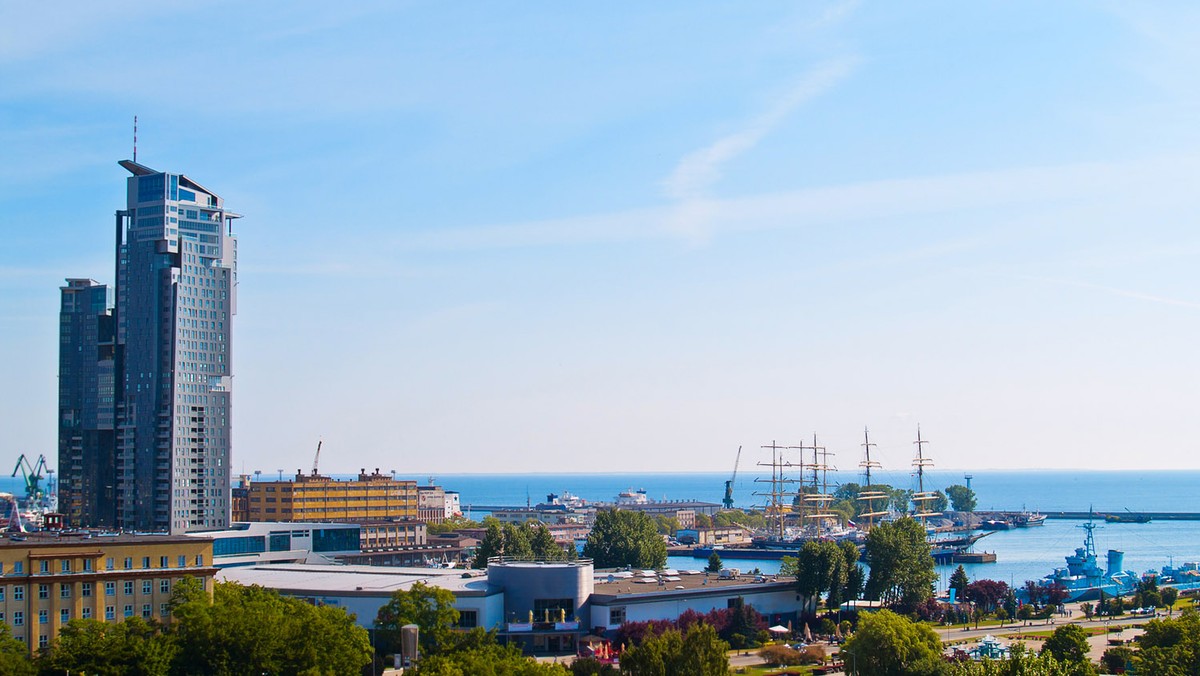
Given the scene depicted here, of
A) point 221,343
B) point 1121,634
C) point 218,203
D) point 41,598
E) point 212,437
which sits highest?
point 218,203

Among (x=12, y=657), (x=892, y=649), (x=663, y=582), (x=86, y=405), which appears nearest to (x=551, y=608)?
(x=663, y=582)

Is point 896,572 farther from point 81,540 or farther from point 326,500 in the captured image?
point 326,500

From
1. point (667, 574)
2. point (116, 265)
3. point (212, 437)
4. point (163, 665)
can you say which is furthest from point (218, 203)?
point (163, 665)

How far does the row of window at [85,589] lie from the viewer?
189ft

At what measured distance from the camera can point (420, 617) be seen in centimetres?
6612

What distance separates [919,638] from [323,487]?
100593 millimetres

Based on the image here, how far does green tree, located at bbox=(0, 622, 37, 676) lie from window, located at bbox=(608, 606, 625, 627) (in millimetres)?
34211

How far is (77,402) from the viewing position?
130500 millimetres

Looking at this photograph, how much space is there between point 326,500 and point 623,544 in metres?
51.9

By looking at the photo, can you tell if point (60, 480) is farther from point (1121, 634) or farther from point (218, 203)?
point (1121, 634)

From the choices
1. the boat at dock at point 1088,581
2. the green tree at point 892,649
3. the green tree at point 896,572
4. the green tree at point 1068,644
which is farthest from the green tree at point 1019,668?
the boat at dock at point 1088,581

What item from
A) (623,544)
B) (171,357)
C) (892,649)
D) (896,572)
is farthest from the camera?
(171,357)

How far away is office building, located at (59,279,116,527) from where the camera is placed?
398 feet

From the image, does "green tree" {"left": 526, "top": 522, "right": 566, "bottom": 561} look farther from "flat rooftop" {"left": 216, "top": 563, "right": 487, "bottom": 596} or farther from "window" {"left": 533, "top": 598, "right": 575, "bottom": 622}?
"window" {"left": 533, "top": 598, "right": 575, "bottom": 622}
